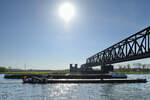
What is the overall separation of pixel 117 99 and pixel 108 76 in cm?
5350

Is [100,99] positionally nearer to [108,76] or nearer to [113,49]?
[113,49]

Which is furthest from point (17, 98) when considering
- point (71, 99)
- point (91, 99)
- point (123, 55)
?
point (123, 55)

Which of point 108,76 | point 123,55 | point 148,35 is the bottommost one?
point 108,76

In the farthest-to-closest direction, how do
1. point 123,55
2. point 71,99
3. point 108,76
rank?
point 108,76 → point 123,55 → point 71,99

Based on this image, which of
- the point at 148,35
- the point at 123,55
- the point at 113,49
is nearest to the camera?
the point at 148,35

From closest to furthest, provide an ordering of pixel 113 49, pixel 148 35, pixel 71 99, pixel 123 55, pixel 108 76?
pixel 71 99 → pixel 148 35 → pixel 123 55 → pixel 113 49 → pixel 108 76

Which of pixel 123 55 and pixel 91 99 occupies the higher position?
pixel 123 55

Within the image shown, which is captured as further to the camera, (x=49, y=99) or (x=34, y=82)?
(x=34, y=82)

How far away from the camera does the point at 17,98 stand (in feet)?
99.6

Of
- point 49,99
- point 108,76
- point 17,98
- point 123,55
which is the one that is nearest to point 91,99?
point 49,99

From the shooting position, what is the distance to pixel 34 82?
58031 millimetres

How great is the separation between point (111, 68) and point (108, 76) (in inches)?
167

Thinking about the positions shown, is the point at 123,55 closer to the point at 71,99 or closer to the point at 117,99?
the point at 117,99

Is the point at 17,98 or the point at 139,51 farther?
the point at 139,51
